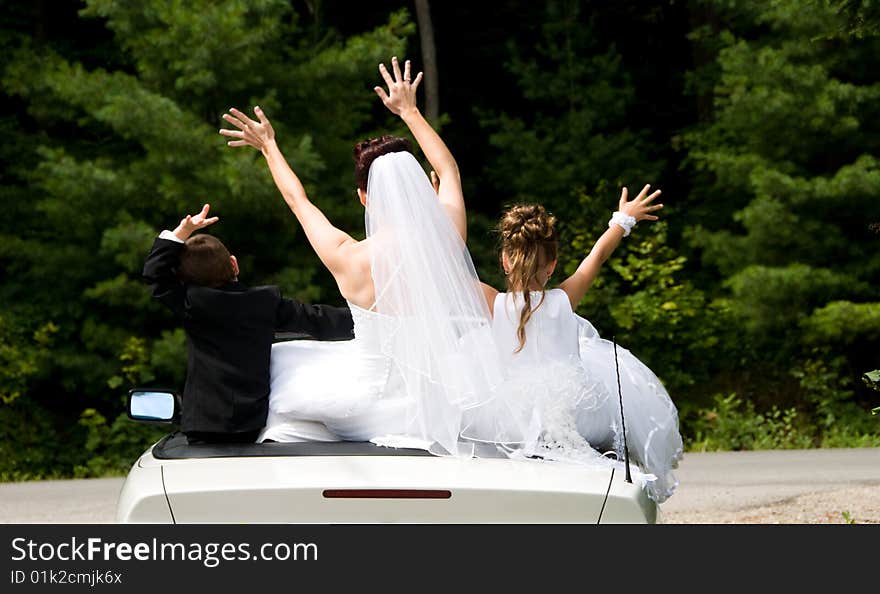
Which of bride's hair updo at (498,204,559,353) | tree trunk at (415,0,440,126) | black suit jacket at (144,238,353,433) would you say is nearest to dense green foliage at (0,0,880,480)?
tree trunk at (415,0,440,126)

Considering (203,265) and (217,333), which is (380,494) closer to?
(217,333)

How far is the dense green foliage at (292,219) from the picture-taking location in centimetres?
1784

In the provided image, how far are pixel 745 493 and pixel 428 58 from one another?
13.5 meters

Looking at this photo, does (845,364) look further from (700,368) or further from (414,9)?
(414,9)

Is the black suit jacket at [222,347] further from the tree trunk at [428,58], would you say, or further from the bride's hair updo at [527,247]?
the tree trunk at [428,58]

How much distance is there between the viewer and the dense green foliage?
703 inches

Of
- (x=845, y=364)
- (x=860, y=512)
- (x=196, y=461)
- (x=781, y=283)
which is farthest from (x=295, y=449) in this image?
(x=845, y=364)

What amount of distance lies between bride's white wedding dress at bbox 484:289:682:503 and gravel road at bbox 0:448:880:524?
5004mm

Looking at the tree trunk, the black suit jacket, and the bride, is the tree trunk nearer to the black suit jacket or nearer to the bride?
the bride

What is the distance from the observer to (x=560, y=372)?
496 cm

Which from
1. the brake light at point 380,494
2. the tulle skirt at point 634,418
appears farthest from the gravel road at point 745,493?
the brake light at point 380,494

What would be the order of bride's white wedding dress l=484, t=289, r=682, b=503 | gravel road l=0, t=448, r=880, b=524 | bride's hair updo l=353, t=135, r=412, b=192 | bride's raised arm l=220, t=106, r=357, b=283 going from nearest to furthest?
bride's white wedding dress l=484, t=289, r=682, b=503 < bride's raised arm l=220, t=106, r=357, b=283 < bride's hair updo l=353, t=135, r=412, b=192 < gravel road l=0, t=448, r=880, b=524

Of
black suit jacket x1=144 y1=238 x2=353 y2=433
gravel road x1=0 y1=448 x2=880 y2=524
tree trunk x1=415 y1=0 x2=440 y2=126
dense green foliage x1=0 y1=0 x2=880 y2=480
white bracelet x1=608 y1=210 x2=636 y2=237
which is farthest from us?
tree trunk x1=415 y1=0 x2=440 y2=126

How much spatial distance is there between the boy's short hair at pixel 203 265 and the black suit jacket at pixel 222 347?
2.0 inches
